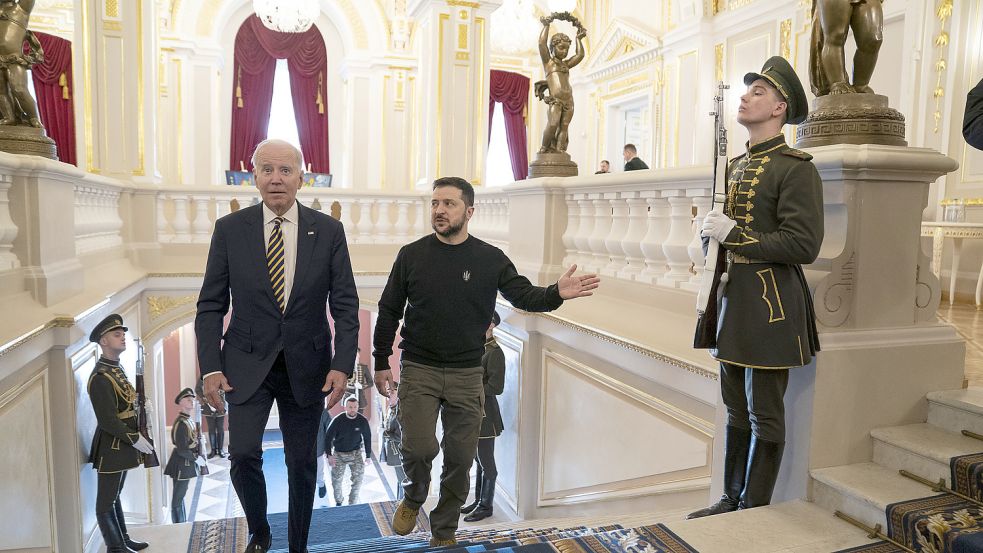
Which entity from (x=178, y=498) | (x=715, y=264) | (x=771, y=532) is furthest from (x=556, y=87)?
(x=178, y=498)

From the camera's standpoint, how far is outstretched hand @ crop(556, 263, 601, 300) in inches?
110

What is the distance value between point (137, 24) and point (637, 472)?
6573 millimetres

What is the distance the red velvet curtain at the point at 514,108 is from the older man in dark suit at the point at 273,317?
39.7ft

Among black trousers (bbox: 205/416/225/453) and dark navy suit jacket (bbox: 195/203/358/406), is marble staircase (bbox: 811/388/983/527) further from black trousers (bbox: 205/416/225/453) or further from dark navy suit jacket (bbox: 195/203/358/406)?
black trousers (bbox: 205/416/225/453)

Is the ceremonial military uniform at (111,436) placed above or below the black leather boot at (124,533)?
above

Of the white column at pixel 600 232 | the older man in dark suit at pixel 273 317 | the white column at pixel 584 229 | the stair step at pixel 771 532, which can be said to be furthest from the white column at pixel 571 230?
the stair step at pixel 771 532

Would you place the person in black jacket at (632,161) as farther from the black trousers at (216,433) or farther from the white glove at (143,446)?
the white glove at (143,446)

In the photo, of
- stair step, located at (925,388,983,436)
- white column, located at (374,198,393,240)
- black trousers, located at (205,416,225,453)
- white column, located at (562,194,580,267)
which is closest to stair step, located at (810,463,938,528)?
stair step, located at (925,388,983,436)

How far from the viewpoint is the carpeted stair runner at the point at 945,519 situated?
2.16m

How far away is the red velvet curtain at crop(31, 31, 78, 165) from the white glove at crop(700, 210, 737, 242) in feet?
42.1

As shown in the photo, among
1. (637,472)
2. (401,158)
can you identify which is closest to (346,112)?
(401,158)

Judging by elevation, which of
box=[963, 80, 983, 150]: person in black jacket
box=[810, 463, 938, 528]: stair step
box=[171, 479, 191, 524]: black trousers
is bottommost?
box=[171, 479, 191, 524]: black trousers

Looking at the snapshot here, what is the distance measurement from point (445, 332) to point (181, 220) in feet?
18.1

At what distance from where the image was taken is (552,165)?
5.44 metres
